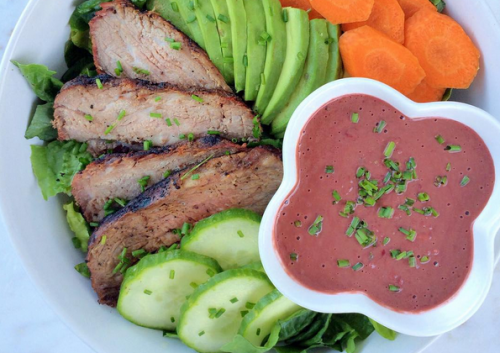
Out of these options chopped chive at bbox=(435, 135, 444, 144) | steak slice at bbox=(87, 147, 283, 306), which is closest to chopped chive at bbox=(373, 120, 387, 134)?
chopped chive at bbox=(435, 135, 444, 144)

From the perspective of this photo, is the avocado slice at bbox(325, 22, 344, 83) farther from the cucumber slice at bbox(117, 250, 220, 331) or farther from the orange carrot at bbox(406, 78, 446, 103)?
the cucumber slice at bbox(117, 250, 220, 331)

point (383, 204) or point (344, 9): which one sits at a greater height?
point (344, 9)

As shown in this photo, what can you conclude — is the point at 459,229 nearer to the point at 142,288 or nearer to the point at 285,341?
the point at 285,341

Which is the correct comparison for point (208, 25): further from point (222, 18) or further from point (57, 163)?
point (57, 163)

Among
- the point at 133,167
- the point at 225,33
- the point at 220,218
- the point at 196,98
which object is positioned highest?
the point at 225,33

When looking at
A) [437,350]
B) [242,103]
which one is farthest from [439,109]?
[437,350]

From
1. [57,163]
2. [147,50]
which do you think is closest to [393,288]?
[147,50]
